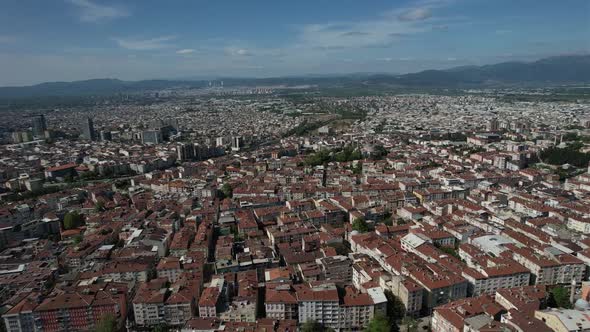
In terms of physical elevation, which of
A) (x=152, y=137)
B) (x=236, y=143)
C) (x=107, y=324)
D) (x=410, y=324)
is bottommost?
(x=410, y=324)

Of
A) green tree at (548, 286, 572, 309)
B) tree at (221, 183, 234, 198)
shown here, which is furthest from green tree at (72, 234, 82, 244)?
green tree at (548, 286, 572, 309)

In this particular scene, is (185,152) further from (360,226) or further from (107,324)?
(107,324)

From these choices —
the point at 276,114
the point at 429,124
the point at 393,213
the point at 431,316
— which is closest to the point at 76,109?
the point at 276,114

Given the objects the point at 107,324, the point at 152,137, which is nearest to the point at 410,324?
the point at 107,324

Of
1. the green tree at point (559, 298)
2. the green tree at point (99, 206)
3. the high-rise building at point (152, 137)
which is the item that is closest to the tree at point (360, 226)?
the green tree at point (559, 298)

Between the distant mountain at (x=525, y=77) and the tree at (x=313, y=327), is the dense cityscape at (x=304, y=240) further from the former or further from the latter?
the distant mountain at (x=525, y=77)

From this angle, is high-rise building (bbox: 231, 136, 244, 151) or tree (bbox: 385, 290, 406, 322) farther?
high-rise building (bbox: 231, 136, 244, 151)

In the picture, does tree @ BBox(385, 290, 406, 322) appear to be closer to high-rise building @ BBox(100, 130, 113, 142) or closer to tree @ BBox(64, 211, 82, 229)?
tree @ BBox(64, 211, 82, 229)
